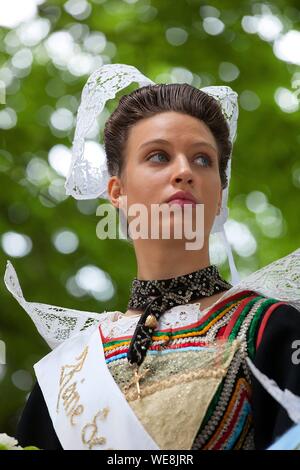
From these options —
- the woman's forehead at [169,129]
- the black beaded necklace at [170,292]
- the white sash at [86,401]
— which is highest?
the woman's forehead at [169,129]

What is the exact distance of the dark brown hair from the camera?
2637 millimetres

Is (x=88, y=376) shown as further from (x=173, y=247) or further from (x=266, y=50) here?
(x=266, y=50)

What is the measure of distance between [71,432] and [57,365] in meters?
0.32

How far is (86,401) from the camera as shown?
2326 millimetres

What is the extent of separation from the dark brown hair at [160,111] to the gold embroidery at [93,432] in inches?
32.8

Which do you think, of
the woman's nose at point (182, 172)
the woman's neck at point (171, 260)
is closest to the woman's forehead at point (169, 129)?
the woman's nose at point (182, 172)

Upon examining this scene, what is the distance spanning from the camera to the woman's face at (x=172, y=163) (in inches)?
95.8

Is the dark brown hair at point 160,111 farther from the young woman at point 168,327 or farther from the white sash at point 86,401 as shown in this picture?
the white sash at point 86,401

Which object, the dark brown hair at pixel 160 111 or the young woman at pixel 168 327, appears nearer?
the young woman at pixel 168 327

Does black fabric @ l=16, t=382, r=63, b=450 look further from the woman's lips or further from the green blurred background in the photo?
Result: the green blurred background

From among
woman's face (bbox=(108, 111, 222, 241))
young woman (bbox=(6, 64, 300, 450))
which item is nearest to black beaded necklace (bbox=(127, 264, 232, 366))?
young woman (bbox=(6, 64, 300, 450))

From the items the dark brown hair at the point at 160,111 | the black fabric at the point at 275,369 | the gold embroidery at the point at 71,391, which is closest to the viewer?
the black fabric at the point at 275,369

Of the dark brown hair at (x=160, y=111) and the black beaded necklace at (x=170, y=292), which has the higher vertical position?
the dark brown hair at (x=160, y=111)

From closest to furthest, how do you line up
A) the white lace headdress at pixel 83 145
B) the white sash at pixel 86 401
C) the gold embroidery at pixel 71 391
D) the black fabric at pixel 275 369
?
the black fabric at pixel 275 369, the white sash at pixel 86 401, the gold embroidery at pixel 71 391, the white lace headdress at pixel 83 145
